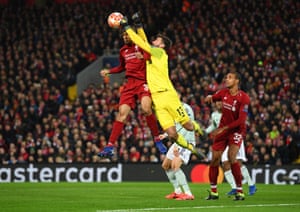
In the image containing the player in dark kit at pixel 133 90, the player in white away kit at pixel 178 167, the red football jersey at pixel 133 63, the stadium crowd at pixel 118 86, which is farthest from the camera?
the stadium crowd at pixel 118 86

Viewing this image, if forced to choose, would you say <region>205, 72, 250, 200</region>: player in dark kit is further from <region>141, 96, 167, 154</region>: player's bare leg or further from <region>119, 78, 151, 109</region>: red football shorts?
<region>119, 78, 151, 109</region>: red football shorts

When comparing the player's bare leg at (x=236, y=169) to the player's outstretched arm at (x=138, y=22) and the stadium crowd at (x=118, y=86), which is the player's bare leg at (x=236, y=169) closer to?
the player's outstretched arm at (x=138, y=22)

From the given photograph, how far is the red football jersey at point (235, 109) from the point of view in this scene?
15.6m

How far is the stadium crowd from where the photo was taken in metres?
27.9

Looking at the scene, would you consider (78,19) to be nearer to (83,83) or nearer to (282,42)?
(83,83)

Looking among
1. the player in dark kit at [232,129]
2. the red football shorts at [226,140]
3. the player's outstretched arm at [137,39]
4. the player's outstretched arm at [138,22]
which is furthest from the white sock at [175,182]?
the player's outstretched arm at [138,22]

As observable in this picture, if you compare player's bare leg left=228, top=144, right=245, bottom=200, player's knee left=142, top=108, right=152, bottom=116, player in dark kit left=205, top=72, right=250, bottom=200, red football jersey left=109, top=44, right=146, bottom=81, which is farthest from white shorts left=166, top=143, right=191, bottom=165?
red football jersey left=109, top=44, right=146, bottom=81

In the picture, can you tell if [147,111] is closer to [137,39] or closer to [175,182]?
[175,182]

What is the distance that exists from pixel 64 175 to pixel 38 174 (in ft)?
3.11

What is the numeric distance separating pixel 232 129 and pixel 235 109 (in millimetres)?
400

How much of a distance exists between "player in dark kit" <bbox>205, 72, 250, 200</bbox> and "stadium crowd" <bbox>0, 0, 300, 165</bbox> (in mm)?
10109

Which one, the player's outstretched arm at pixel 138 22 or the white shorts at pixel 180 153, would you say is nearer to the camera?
the player's outstretched arm at pixel 138 22

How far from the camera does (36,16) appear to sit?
38.7 metres

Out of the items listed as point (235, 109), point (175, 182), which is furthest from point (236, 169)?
point (175, 182)
